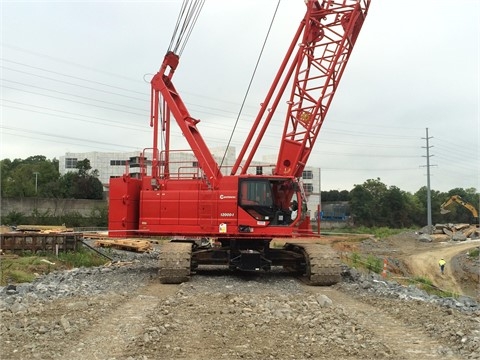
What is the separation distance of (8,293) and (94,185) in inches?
2406

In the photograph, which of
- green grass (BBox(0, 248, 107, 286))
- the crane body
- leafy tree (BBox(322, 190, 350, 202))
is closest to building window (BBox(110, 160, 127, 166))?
leafy tree (BBox(322, 190, 350, 202))

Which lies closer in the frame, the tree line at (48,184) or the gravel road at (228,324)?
the gravel road at (228,324)

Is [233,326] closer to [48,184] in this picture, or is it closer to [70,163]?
[48,184]

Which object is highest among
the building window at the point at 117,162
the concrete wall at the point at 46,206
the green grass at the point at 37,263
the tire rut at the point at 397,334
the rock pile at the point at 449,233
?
the building window at the point at 117,162

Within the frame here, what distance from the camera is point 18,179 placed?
65312 mm

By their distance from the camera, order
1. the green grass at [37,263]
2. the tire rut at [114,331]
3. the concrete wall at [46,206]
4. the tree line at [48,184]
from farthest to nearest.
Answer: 1. the tree line at [48,184]
2. the concrete wall at [46,206]
3. the green grass at [37,263]
4. the tire rut at [114,331]

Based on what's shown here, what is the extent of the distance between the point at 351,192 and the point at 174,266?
8073 centimetres

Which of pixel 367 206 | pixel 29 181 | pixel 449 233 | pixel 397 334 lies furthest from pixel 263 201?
pixel 367 206

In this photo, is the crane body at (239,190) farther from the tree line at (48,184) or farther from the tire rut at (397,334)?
the tree line at (48,184)

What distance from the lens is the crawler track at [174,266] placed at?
14109mm

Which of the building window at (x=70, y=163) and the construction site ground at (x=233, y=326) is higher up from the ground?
the building window at (x=70, y=163)

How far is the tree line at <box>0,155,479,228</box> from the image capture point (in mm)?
68944

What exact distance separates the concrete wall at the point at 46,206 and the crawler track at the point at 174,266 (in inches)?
1504

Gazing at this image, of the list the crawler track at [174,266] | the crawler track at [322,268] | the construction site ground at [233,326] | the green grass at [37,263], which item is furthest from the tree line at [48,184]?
the construction site ground at [233,326]
